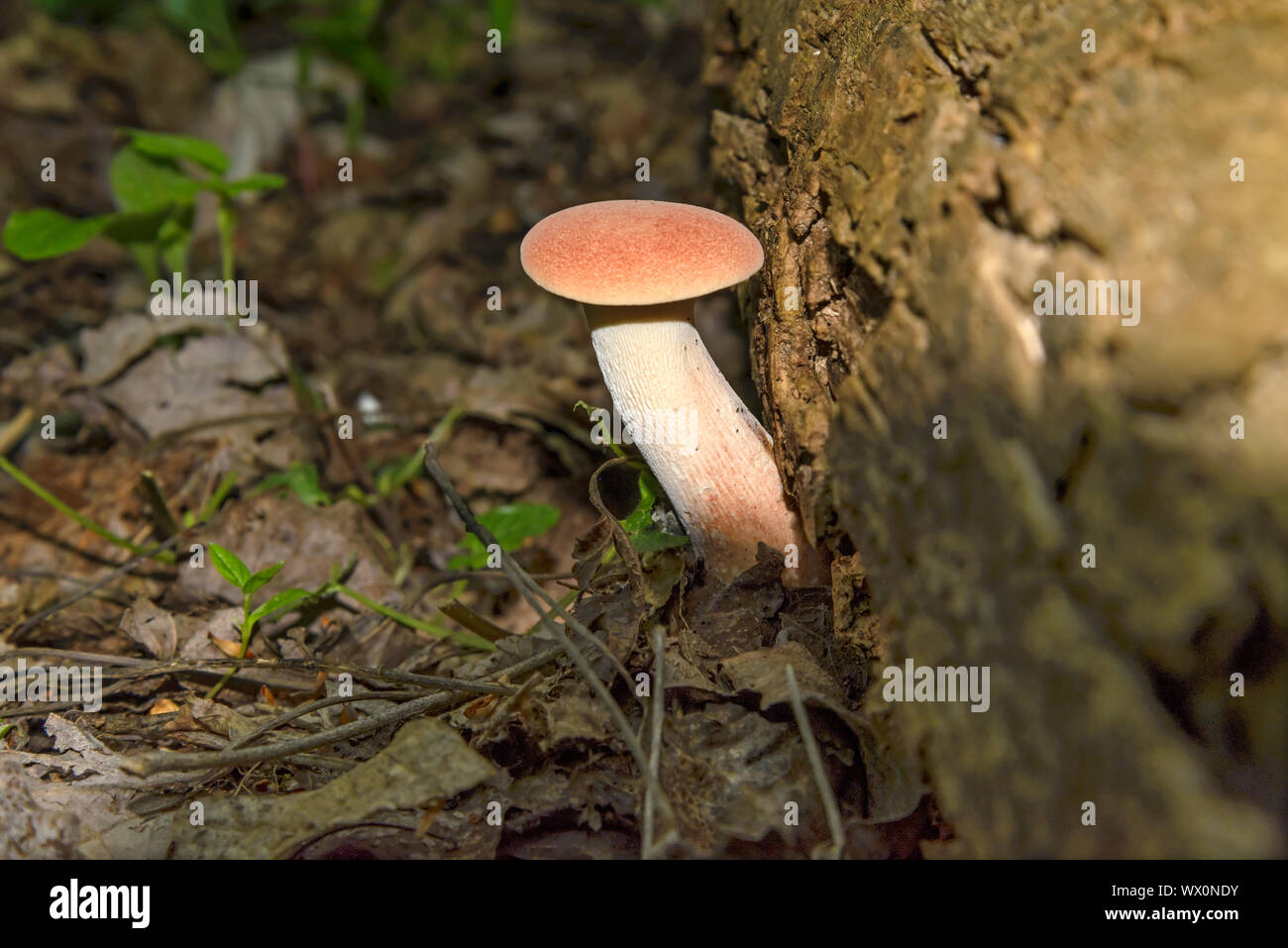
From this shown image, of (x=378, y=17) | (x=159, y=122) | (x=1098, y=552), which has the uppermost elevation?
(x=378, y=17)

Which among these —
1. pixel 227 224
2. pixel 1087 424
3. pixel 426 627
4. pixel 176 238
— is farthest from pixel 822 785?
pixel 176 238

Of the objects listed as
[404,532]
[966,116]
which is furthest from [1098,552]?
[404,532]

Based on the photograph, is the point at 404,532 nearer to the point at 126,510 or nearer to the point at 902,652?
the point at 126,510

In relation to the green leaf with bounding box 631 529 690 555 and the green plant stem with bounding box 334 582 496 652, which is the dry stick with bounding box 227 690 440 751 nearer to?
the green plant stem with bounding box 334 582 496 652

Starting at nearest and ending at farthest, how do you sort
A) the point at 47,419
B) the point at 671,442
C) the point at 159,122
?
the point at 671,442 < the point at 47,419 < the point at 159,122

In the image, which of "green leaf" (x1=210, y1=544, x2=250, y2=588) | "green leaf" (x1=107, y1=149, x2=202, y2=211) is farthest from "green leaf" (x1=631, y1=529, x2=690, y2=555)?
"green leaf" (x1=107, y1=149, x2=202, y2=211)

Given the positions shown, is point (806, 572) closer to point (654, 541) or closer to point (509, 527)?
point (654, 541)
